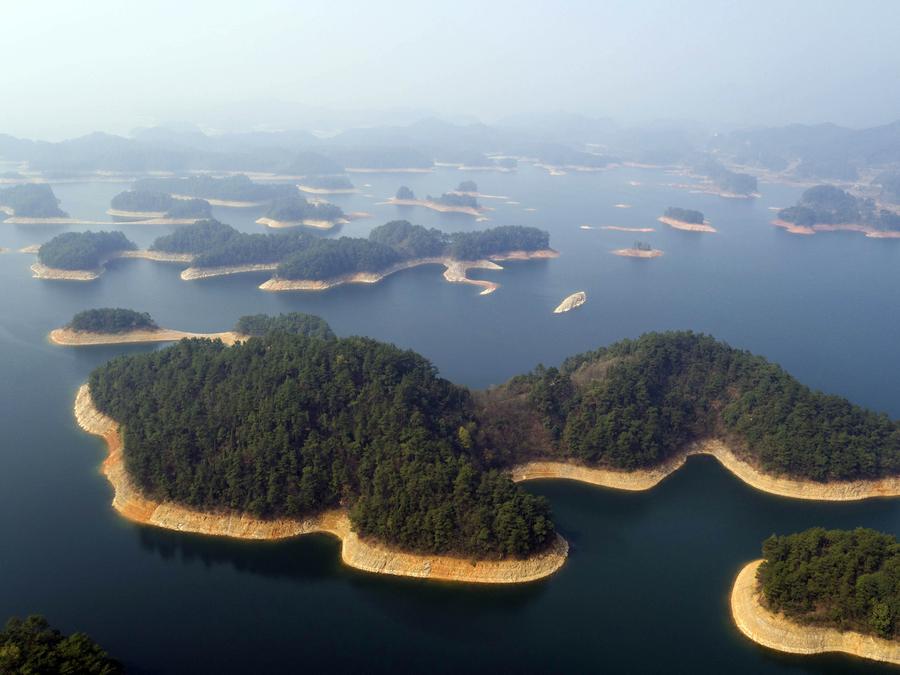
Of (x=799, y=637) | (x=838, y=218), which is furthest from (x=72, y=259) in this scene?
(x=838, y=218)

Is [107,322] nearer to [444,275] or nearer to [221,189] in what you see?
[444,275]

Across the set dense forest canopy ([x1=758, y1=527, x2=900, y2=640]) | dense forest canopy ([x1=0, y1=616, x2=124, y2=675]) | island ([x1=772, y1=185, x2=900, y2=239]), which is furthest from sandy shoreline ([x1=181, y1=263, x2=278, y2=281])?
island ([x1=772, y1=185, x2=900, y2=239])

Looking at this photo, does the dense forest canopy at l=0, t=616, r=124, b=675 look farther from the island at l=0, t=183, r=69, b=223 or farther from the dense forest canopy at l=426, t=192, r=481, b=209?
the dense forest canopy at l=426, t=192, r=481, b=209

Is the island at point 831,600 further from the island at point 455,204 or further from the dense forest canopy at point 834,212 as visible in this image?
the dense forest canopy at point 834,212

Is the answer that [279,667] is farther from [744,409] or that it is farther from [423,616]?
[744,409]

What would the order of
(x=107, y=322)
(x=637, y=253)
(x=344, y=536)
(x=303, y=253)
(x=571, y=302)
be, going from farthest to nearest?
(x=637, y=253) < (x=303, y=253) < (x=571, y=302) < (x=107, y=322) < (x=344, y=536)
